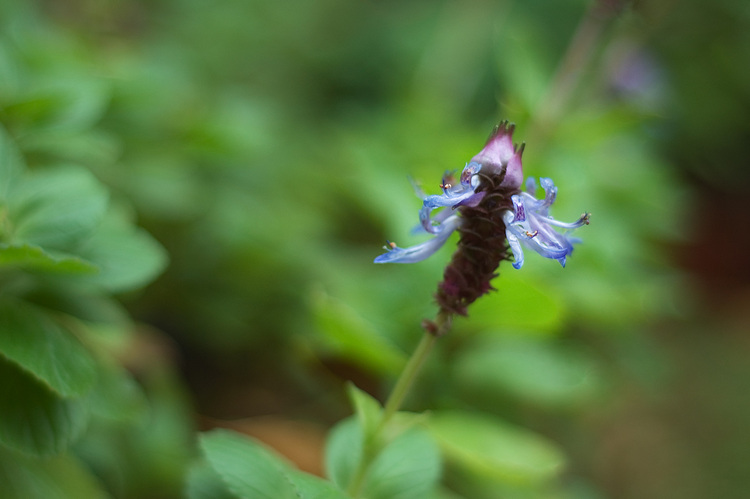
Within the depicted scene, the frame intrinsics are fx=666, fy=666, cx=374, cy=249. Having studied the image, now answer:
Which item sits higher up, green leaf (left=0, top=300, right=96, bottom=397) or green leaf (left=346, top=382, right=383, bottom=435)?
green leaf (left=346, top=382, right=383, bottom=435)

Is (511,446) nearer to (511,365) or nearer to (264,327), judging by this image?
(511,365)

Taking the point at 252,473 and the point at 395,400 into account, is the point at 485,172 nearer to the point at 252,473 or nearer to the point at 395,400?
the point at 395,400

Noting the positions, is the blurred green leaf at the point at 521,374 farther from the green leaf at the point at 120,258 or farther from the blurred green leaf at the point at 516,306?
the green leaf at the point at 120,258

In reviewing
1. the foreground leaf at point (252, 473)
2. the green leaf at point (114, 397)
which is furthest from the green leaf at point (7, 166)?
the foreground leaf at point (252, 473)

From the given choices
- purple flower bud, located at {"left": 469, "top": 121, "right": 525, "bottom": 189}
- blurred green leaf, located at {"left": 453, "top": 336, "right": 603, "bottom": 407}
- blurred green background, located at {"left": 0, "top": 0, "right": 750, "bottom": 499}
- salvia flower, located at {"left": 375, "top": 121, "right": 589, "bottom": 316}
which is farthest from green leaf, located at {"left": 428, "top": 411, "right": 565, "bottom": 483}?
purple flower bud, located at {"left": 469, "top": 121, "right": 525, "bottom": 189}

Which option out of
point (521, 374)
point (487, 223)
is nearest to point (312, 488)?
point (487, 223)

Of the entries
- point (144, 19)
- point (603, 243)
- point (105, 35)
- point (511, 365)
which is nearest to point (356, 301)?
point (511, 365)

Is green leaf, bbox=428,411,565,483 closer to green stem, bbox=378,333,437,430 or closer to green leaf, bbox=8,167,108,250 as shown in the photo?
green stem, bbox=378,333,437,430

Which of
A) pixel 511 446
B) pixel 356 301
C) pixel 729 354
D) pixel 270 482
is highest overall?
pixel 729 354
